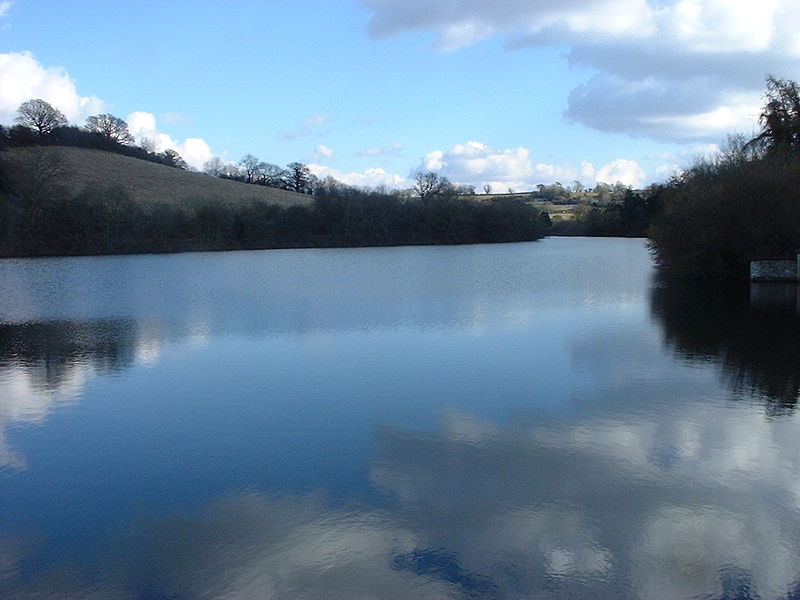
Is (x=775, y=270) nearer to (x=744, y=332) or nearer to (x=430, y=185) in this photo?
(x=744, y=332)

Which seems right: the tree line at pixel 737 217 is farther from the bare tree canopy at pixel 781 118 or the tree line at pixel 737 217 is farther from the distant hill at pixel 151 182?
the distant hill at pixel 151 182

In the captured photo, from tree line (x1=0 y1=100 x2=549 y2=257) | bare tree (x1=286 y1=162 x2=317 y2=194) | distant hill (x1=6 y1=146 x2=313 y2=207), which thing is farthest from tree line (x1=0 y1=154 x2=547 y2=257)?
bare tree (x1=286 y1=162 x2=317 y2=194)

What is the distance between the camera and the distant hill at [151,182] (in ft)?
229

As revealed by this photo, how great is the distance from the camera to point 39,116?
81.8 meters

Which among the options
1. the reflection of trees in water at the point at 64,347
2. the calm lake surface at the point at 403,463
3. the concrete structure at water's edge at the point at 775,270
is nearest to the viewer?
the calm lake surface at the point at 403,463

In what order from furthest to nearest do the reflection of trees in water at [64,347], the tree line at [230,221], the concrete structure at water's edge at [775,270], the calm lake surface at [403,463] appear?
the tree line at [230,221]
the concrete structure at water's edge at [775,270]
the reflection of trees in water at [64,347]
the calm lake surface at [403,463]

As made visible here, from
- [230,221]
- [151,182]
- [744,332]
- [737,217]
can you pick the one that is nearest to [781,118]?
[737,217]

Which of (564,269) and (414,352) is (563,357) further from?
(564,269)

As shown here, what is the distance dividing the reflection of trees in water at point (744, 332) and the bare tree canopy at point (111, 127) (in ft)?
290

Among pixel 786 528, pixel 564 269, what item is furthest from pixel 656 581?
pixel 564 269

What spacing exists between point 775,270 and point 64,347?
70.8 feet

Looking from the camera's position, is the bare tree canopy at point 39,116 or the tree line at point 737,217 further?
the bare tree canopy at point 39,116

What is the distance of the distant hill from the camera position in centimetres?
6975

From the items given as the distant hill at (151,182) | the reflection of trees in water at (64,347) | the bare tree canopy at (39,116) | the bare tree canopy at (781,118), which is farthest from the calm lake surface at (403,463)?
the bare tree canopy at (39,116)
